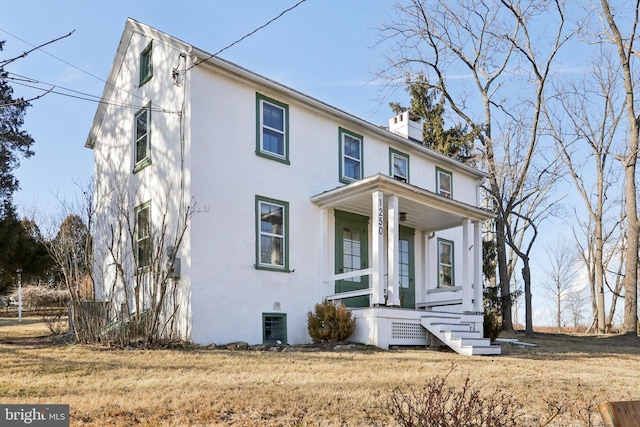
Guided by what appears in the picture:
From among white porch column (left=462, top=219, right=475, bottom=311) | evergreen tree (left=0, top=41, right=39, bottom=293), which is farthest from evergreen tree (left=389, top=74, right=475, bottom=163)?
evergreen tree (left=0, top=41, right=39, bottom=293)

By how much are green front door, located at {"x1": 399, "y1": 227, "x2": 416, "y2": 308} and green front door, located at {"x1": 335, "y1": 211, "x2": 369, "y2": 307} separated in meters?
1.55

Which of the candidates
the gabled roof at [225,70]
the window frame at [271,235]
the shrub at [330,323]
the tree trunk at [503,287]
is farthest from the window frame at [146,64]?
the tree trunk at [503,287]

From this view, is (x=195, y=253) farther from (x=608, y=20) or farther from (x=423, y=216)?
(x=608, y=20)

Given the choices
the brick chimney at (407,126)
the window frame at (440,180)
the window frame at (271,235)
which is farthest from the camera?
the brick chimney at (407,126)

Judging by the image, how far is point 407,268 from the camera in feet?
52.0

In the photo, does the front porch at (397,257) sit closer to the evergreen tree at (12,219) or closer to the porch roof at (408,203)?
the porch roof at (408,203)

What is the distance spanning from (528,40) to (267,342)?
1638cm

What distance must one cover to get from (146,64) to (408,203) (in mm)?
7134

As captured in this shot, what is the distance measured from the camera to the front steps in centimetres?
1182

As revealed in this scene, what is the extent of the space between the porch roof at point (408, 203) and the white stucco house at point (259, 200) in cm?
4

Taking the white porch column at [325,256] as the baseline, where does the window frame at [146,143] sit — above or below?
above

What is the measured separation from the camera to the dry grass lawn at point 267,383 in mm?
5301

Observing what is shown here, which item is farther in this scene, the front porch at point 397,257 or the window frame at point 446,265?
the window frame at point 446,265

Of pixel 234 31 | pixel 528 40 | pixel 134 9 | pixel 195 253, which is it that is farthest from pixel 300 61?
pixel 528 40
